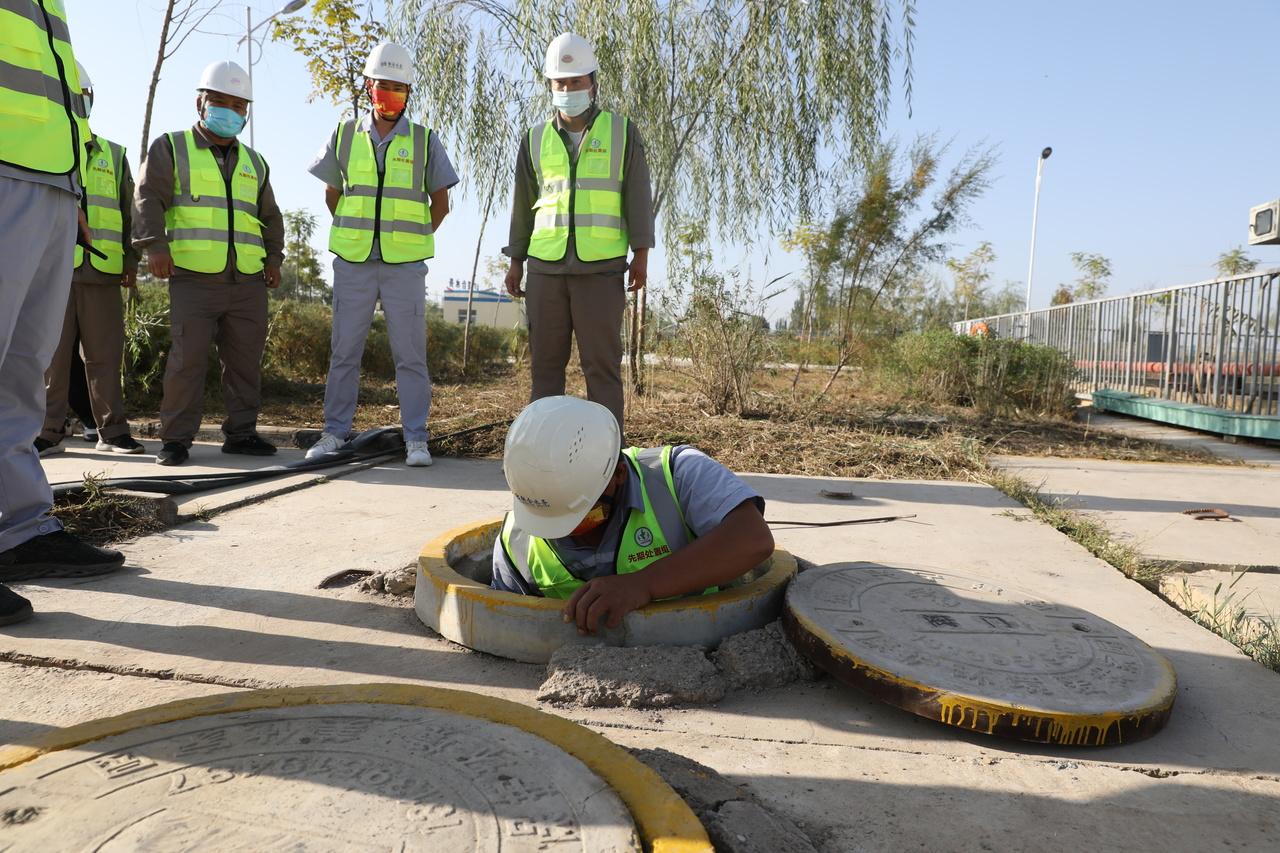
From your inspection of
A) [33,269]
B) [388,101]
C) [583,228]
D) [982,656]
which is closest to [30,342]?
[33,269]

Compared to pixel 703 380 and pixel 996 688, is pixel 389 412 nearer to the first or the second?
pixel 703 380

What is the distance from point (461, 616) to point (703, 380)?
501 centimetres

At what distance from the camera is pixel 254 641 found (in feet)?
7.87

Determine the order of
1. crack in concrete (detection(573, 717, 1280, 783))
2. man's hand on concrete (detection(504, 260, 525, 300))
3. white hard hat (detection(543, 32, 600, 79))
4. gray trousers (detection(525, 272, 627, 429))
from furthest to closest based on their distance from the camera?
1. man's hand on concrete (detection(504, 260, 525, 300))
2. gray trousers (detection(525, 272, 627, 429))
3. white hard hat (detection(543, 32, 600, 79))
4. crack in concrete (detection(573, 717, 1280, 783))

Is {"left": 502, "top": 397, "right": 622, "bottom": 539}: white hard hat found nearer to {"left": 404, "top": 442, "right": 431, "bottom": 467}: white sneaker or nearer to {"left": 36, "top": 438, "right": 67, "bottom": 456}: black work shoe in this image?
{"left": 404, "top": 442, "right": 431, "bottom": 467}: white sneaker

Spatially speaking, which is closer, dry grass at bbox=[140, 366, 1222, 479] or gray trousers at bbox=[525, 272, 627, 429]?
gray trousers at bbox=[525, 272, 627, 429]

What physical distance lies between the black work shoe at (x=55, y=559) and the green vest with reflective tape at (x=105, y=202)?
292 cm

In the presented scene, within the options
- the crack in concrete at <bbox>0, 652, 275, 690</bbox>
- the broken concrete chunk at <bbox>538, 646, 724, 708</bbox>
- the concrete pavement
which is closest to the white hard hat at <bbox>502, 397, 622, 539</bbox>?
the broken concrete chunk at <bbox>538, 646, 724, 708</bbox>

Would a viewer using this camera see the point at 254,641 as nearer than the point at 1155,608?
Yes

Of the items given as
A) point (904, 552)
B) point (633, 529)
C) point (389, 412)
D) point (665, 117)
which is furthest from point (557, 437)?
point (665, 117)

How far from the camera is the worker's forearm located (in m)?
2.21

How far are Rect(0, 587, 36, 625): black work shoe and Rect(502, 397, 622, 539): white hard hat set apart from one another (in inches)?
60.2

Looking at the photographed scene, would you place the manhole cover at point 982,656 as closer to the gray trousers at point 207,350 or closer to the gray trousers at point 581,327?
the gray trousers at point 581,327

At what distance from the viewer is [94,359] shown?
5152 mm
